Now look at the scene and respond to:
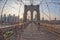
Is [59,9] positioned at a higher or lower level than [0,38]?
higher

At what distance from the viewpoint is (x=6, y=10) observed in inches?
450

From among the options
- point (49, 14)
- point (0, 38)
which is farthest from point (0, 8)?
point (49, 14)

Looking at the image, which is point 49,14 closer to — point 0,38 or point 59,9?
point 59,9

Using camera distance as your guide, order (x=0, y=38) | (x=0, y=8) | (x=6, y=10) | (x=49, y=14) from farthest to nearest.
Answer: (x=49, y=14), (x=6, y=10), (x=0, y=8), (x=0, y=38)

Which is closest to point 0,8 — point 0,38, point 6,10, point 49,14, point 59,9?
point 6,10

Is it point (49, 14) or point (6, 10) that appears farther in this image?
point (49, 14)

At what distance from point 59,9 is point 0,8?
20.7 feet

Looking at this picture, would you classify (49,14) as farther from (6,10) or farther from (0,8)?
(0,8)

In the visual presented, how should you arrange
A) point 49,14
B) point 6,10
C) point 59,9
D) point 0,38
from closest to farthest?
point 0,38
point 6,10
point 59,9
point 49,14

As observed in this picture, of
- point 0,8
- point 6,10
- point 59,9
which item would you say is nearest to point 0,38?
point 0,8

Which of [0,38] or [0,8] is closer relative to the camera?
[0,38]

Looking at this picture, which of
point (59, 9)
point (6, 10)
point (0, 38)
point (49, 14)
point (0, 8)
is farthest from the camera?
point (49, 14)

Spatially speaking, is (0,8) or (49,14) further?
(49,14)

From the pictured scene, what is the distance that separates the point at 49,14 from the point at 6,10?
6462mm
